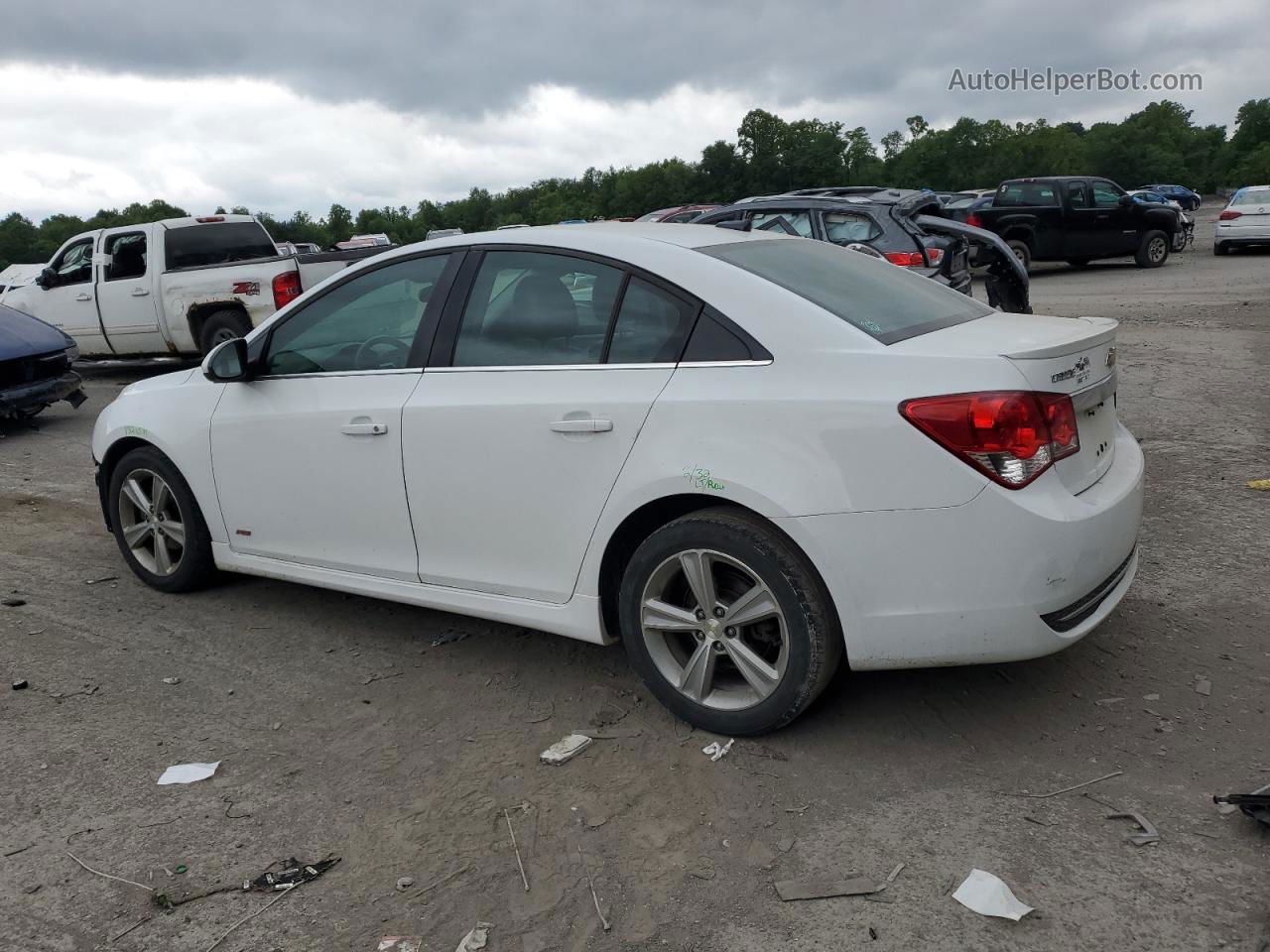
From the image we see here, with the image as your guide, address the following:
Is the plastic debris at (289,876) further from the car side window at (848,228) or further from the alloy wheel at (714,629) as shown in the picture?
the car side window at (848,228)

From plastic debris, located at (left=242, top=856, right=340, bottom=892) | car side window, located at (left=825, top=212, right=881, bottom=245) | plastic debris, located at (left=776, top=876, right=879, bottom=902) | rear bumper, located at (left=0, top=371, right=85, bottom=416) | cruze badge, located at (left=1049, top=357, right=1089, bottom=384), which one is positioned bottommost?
plastic debris, located at (left=776, top=876, right=879, bottom=902)

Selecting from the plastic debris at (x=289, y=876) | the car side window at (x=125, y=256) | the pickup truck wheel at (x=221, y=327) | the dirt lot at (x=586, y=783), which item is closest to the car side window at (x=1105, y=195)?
the pickup truck wheel at (x=221, y=327)

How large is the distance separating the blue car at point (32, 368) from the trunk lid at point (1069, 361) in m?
9.10

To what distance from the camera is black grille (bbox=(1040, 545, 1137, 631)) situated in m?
3.22

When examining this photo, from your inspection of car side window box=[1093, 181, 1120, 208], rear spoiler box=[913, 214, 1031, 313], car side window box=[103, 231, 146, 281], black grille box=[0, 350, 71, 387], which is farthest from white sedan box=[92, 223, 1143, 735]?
car side window box=[1093, 181, 1120, 208]

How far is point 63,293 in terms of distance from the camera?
1386 cm

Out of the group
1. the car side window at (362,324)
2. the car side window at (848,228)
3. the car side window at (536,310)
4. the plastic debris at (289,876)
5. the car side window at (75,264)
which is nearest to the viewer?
the plastic debris at (289,876)

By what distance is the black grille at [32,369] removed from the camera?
9.96 m

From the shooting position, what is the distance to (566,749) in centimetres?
366

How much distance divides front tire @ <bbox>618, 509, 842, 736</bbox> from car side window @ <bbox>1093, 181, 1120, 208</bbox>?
854 inches

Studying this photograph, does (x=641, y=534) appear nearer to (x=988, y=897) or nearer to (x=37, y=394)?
(x=988, y=897)

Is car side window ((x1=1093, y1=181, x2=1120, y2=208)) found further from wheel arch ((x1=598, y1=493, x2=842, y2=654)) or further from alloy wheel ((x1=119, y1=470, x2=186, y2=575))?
wheel arch ((x1=598, y1=493, x2=842, y2=654))

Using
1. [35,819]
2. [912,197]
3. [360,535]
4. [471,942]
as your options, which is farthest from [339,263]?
[471,942]

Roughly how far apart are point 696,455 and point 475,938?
1528mm
